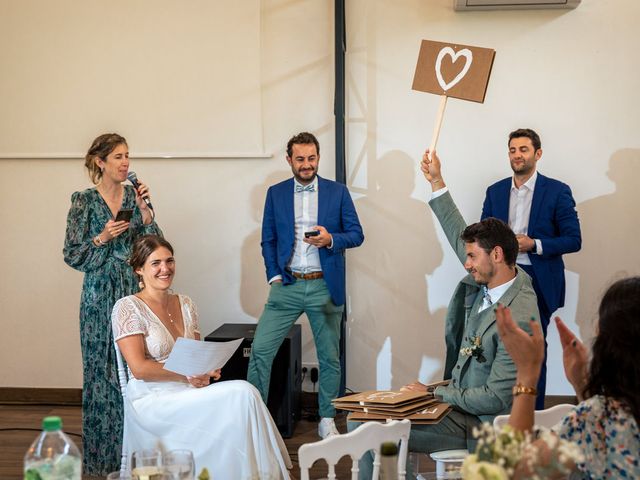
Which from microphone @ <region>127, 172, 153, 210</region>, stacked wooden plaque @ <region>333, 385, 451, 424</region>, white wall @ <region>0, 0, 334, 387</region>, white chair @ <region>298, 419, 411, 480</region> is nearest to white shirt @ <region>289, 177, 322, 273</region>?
white wall @ <region>0, 0, 334, 387</region>

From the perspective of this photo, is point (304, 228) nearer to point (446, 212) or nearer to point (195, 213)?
point (195, 213)

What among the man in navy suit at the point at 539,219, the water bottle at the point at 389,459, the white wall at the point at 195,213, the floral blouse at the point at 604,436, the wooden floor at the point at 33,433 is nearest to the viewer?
the water bottle at the point at 389,459

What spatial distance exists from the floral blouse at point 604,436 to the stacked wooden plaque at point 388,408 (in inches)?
43.6

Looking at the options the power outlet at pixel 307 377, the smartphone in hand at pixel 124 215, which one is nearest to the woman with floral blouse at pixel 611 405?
the smartphone in hand at pixel 124 215

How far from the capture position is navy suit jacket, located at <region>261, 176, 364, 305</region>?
4.92 meters

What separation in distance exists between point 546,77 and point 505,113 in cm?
35

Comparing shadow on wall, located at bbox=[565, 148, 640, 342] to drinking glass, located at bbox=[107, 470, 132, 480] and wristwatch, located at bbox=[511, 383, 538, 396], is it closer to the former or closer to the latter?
wristwatch, located at bbox=[511, 383, 538, 396]

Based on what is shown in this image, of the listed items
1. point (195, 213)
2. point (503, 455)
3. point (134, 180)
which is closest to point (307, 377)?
point (195, 213)

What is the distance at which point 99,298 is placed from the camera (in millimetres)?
4367

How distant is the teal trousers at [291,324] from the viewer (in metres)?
4.93

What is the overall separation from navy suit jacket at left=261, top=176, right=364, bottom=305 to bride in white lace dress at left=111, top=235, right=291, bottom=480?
1.30 meters

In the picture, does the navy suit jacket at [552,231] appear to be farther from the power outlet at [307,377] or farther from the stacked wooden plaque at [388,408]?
the stacked wooden plaque at [388,408]

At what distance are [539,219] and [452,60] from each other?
120 centimetres

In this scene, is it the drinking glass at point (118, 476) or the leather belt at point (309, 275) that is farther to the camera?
the leather belt at point (309, 275)
